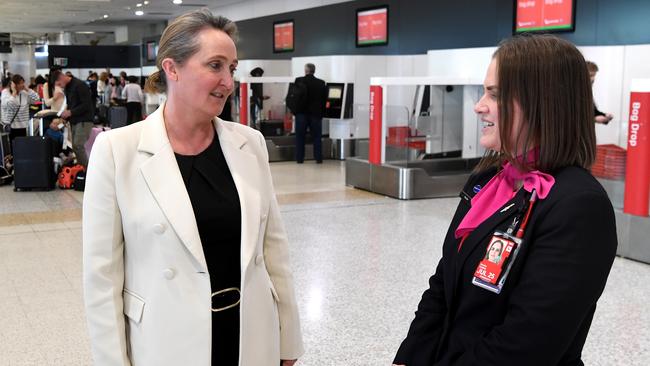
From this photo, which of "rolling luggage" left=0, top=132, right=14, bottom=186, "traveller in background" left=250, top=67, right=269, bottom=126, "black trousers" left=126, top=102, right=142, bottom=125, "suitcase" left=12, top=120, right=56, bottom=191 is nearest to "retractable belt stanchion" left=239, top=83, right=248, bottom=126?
"traveller in background" left=250, top=67, right=269, bottom=126

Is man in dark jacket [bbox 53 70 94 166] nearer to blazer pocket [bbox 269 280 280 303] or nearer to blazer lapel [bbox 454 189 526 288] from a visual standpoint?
blazer pocket [bbox 269 280 280 303]

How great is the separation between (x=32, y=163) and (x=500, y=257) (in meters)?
8.97

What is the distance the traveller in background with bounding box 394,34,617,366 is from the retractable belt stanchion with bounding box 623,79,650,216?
4646mm

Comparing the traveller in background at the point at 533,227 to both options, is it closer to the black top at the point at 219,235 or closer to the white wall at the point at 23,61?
the black top at the point at 219,235

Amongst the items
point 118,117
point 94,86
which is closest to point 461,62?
A: point 118,117

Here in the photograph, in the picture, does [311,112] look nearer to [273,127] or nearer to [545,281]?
[273,127]

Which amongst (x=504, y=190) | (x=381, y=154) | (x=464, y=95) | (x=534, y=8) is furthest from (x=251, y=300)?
(x=534, y=8)

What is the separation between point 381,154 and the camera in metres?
9.34

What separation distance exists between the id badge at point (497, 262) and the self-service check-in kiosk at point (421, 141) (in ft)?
23.8

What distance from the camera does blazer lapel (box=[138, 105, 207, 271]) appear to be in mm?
1826

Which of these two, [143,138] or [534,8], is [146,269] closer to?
[143,138]

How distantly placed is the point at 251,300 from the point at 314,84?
10894mm

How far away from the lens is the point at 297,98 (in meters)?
12.6

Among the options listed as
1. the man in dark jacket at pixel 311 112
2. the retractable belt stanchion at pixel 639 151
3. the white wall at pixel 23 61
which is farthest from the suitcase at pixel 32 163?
the white wall at pixel 23 61
